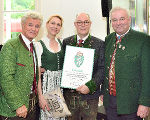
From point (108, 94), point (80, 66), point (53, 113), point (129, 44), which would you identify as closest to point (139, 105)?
point (108, 94)

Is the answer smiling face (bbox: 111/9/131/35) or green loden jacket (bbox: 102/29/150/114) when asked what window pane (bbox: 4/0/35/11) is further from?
green loden jacket (bbox: 102/29/150/114)

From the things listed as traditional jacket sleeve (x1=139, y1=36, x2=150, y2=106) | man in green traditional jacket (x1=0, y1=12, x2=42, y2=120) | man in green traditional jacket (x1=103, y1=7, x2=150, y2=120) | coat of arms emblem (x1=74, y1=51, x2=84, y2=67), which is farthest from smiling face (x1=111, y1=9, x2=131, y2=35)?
man in green traditional jacket (x1=0, y1=12, x2=42, y2=120)

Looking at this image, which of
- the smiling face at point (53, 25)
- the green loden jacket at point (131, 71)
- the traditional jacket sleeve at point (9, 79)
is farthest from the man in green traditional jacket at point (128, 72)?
the traditional jacket sleeve at point (9, 79)

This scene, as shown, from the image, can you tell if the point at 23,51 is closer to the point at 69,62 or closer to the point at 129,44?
the point at 69,62

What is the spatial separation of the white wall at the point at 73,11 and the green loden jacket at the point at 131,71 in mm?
1694

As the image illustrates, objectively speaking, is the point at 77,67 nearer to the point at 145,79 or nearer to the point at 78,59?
the point at 78,59

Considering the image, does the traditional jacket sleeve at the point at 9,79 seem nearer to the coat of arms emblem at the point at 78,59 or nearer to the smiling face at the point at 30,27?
the smiling face at the point at 30,27

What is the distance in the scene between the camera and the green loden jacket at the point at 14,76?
1.60 metres

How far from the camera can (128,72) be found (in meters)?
1.82

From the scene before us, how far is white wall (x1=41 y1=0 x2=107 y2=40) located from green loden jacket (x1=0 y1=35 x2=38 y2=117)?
1988mm

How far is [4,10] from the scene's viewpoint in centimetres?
414

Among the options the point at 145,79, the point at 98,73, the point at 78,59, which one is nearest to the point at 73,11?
the point at 78,59

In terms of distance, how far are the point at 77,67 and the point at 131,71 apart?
0.53 m

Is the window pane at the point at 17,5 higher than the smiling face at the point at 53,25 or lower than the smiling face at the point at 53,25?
higher
